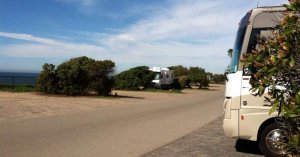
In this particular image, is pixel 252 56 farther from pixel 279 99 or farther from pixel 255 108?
pixel 255 108

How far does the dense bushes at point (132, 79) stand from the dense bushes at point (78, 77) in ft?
37.1

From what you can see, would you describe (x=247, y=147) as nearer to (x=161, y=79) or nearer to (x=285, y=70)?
(x=285, y=70)

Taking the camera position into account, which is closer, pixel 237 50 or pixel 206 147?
pixel 237 50

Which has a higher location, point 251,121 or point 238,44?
point 238,44

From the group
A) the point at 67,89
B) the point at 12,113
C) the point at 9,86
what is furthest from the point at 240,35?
the point at 9,86

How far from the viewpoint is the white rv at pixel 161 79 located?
44156 millimetres

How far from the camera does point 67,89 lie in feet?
86.4

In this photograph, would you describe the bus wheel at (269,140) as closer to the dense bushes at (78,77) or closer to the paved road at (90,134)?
the paved road at (90,134)

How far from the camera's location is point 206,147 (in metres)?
9.91

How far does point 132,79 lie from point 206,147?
3090 centimetres

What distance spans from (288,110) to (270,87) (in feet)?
1.29

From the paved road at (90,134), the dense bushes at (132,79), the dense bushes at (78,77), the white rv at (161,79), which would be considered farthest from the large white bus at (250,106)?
the white rv at (161,79)

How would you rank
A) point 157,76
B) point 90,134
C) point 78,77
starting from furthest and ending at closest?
point 157,76
point 78,77
point 90,134

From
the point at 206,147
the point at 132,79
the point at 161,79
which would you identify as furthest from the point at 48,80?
the point at 161,79
